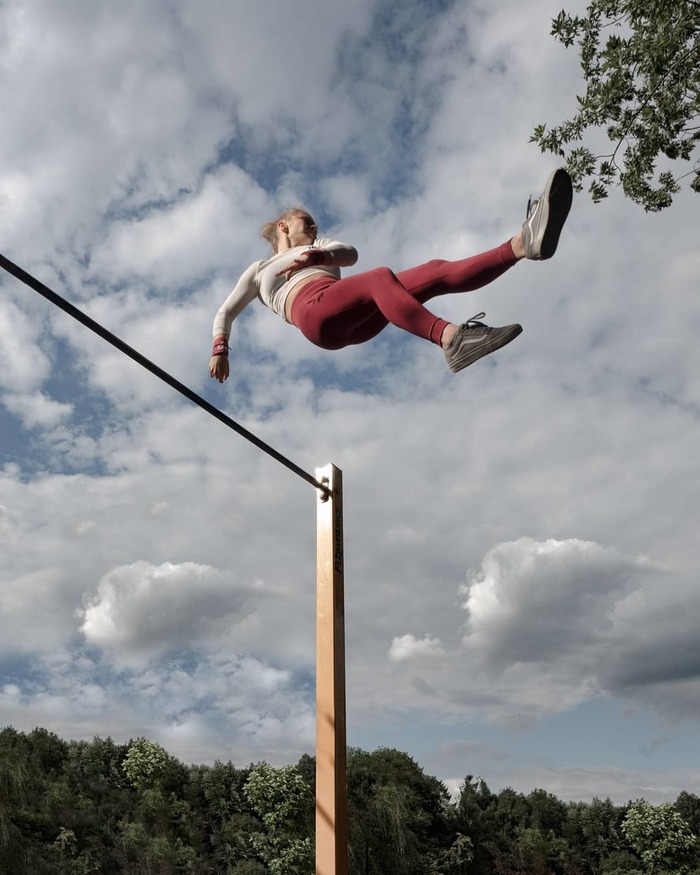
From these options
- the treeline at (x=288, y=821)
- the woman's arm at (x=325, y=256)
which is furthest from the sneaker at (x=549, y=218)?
the treeline at (x=288, y=821)

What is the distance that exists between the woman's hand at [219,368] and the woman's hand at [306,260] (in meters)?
0.46

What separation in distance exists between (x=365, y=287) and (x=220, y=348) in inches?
33.3

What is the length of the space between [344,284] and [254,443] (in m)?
0.81

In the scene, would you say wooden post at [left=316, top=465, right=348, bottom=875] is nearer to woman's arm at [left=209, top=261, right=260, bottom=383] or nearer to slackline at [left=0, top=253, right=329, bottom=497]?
slackline at [left=0, top=253, right=329, bottom=497]

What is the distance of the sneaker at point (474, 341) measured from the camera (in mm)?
2738

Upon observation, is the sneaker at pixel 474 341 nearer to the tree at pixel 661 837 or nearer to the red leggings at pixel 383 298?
the red leggings at pixel 383 298

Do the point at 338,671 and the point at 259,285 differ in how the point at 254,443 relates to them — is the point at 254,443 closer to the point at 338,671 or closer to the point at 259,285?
the point at 259,285

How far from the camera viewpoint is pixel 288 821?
20.9 meters

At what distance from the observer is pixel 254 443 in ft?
11.6

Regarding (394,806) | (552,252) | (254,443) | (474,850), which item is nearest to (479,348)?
(552,252)

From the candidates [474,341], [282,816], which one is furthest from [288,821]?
[474,341]

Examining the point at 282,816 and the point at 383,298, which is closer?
the point at 383,298

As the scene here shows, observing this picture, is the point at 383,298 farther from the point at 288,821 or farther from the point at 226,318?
Answer: the point at 288,821

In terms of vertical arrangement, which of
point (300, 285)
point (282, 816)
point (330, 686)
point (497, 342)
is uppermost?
point (282, 816)
